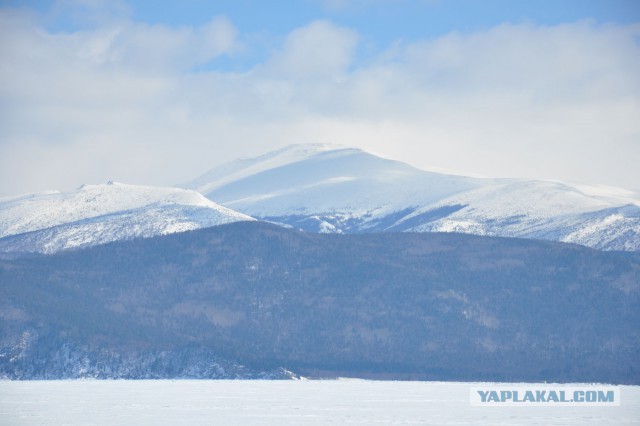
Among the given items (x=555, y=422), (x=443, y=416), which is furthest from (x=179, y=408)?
(x=555, y=422)

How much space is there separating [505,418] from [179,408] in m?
45.9

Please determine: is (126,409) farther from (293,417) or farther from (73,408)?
(293,417)

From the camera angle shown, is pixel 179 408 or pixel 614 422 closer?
pixel 614 422

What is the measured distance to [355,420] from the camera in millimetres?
180250

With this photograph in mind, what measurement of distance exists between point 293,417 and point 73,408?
32366 millimetres

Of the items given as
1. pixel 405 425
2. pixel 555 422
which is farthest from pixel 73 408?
pixel 555 422

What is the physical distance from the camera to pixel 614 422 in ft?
575

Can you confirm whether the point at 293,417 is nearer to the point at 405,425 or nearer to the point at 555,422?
the point at 405,425

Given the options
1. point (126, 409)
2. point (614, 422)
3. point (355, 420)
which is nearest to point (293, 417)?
point (355, 420)

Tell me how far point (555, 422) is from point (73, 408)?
66381mm

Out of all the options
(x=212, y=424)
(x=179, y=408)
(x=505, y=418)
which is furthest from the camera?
(x=179, y=408)

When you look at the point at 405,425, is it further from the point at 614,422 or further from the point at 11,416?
the point at 11,416

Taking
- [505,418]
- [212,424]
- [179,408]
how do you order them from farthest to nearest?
1. [179,408]
2. [505,418]
3. [212,424]

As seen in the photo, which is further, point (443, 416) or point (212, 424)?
point (443, 416)
